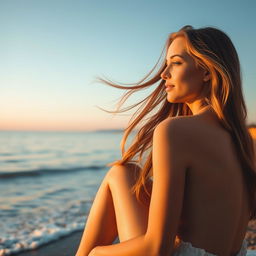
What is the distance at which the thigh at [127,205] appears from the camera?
1.66 meters

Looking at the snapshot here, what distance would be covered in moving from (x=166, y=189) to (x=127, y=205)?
0.48 m

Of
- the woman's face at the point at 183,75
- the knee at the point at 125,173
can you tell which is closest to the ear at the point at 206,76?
the woman's face at the point at 183,75

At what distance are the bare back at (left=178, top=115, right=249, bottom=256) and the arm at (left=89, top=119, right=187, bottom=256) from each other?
0.06 meters

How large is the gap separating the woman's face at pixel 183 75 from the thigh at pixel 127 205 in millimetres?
489

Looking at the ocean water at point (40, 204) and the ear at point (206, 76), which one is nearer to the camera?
the ear at point (206, 76)

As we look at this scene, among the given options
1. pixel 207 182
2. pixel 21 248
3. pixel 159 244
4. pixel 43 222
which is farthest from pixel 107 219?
pixel 43 222

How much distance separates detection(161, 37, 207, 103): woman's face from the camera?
1731 millimetres

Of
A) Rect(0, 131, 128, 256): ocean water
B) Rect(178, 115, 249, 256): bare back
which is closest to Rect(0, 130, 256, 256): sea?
Rect(0, 131, 128, 256): ocean water

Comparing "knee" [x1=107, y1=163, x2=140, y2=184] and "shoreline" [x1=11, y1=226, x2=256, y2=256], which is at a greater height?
"knee" [x1=107, y1=163, x2=140, y2=184]

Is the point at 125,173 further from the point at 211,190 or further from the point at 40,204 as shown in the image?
the point at 40,204

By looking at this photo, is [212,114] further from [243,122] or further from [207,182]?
[207,182]

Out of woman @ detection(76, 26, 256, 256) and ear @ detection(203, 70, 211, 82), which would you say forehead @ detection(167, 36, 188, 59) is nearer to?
woman @ detection(76, 26, 256, 256)

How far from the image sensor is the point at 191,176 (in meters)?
1.38

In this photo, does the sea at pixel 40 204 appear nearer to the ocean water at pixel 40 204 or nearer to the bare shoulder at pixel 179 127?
the ocean water at pixel 40 204
